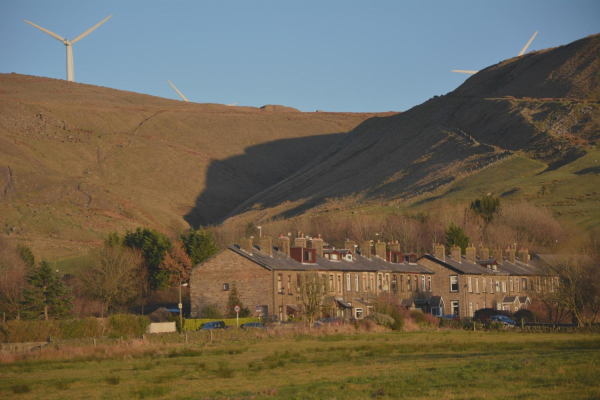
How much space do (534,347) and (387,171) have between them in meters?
146

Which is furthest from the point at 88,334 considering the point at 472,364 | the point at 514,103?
the point at 514,103

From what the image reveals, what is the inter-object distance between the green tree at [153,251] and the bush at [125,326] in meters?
41.5

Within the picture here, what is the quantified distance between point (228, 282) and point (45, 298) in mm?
13346

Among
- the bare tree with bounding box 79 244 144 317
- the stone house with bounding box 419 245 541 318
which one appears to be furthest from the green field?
the bare tree with bounding box 79 244 144 317

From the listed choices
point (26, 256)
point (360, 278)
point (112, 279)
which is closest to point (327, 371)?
point (360, 278)

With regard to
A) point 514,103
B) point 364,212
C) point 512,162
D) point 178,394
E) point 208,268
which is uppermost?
point 514,103

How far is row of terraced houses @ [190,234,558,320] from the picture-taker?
61250 millimetres

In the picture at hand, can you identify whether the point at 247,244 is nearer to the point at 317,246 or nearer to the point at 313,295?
the point at 317,246

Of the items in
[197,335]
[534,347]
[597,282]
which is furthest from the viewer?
[597,282]

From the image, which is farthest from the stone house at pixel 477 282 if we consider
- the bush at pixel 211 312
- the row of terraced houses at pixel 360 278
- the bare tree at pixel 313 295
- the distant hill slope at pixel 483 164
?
the distant hill slope at pixel 483 164

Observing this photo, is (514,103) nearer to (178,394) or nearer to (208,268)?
(208,268)

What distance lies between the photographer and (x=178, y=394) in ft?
77.7

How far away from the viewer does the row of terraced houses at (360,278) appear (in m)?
61.2

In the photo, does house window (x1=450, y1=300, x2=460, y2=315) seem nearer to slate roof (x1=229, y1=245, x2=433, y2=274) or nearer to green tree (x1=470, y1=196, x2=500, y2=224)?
slate roof (x1=229, y1=245, x2=433, y2=274)
